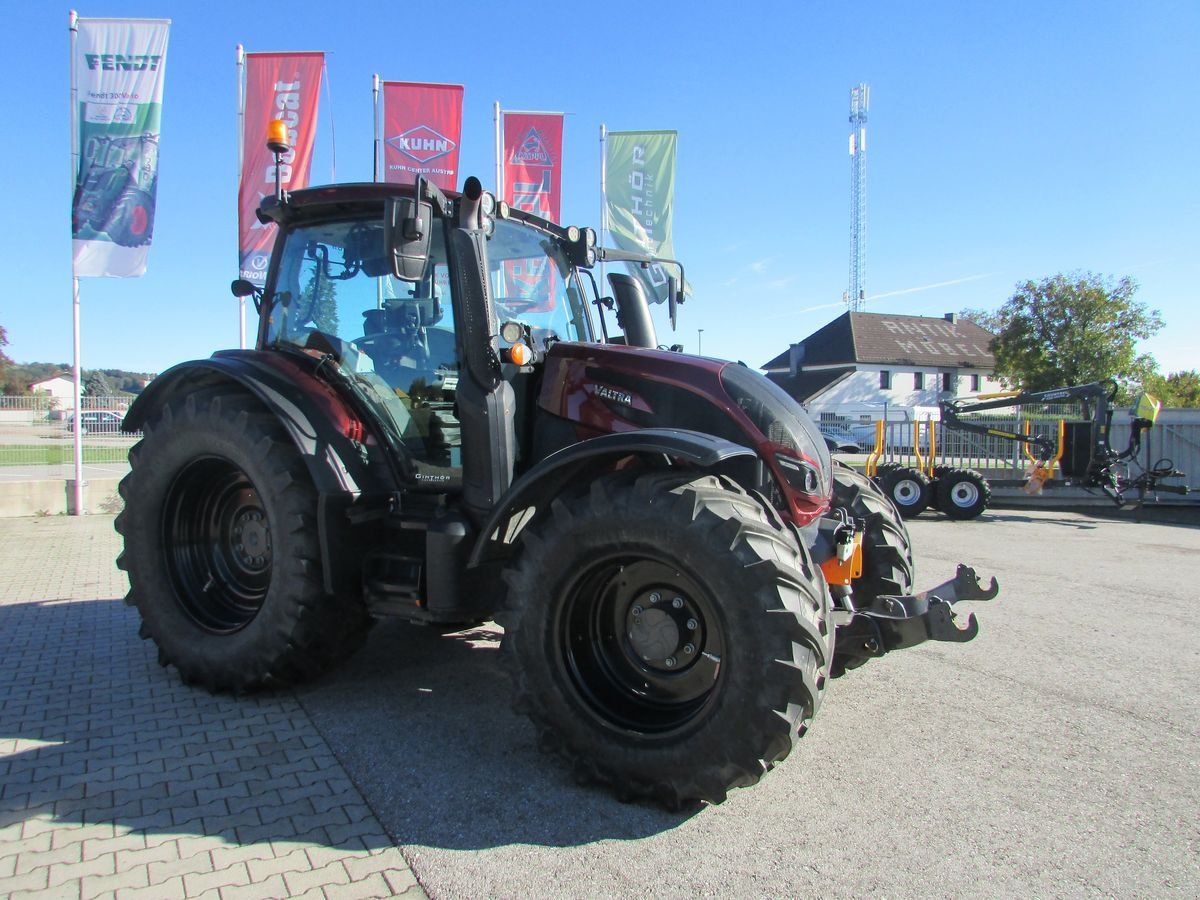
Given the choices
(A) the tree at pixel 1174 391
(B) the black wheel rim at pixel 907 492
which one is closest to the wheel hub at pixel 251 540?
(B) the black wheel rim at pixel 907 492

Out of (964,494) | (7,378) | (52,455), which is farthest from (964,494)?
(7,378)

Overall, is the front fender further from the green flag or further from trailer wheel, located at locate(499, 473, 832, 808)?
the green flag

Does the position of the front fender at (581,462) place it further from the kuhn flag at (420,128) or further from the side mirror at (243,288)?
the kuhn flag at (420,128)

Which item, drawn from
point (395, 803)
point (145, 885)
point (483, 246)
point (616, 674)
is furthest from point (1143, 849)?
point (483, 246)

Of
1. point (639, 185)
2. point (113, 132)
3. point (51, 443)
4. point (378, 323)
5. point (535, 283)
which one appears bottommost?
point (51, 443)

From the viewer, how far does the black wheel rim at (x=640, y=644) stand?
122 inches

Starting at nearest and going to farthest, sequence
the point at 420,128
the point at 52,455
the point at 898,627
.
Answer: the point at 898,627
the point at 420,128
the point at 52,455

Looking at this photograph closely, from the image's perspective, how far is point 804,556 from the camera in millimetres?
3018

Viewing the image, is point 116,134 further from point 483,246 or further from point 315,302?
point 483,246

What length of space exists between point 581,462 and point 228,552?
2545 mm

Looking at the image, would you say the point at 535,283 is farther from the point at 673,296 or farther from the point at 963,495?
the point at 963,495

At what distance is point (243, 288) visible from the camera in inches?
192

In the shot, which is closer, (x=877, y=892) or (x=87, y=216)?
(x=877, y=892)

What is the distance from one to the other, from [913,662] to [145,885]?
411cm
